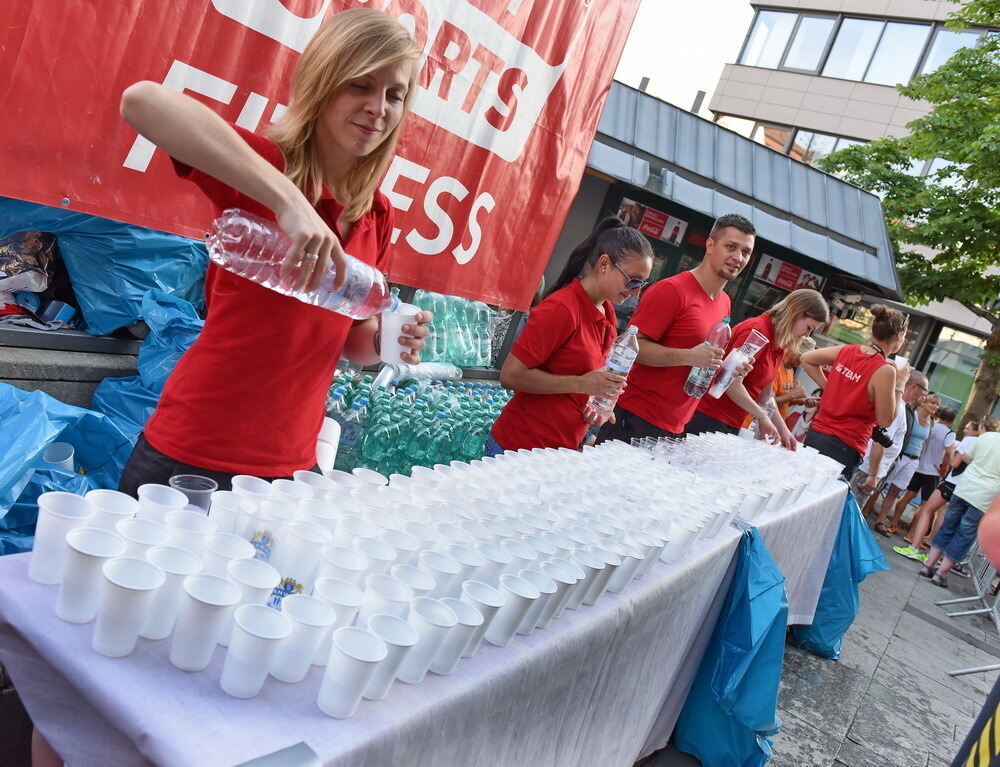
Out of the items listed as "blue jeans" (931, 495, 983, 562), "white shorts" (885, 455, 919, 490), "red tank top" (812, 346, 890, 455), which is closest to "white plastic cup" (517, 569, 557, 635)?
"red tank top" (812, 346, 890, 455)

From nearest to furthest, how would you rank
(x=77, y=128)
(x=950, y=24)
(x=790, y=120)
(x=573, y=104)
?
(x=77, y=128) < (x=573, y=104) < (x=950, y=24) < (x=790, y=120)

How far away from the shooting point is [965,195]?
1349 centimetres

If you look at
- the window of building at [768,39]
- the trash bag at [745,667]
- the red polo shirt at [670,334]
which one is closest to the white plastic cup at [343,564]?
the trash bag at [745,667]

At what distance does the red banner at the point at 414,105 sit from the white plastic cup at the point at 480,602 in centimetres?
193

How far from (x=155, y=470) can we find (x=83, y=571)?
706 mm

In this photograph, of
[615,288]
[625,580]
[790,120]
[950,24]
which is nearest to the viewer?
[625,580]

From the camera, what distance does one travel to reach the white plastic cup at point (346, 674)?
3.55 feet

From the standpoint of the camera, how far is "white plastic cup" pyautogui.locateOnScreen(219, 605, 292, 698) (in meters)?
1.06

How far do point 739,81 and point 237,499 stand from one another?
26.3 meters

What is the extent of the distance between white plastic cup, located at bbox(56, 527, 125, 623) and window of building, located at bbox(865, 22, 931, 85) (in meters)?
24.8

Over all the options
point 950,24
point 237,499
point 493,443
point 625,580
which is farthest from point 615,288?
point 950,24

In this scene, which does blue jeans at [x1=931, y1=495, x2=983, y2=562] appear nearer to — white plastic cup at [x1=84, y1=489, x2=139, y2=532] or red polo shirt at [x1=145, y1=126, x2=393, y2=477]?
red polo shirt at [x1=145, y1=126, x2=393, y2=477]

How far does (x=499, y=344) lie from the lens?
733cm

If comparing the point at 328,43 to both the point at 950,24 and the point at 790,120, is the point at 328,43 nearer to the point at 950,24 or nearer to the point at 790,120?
the point at 950,24
